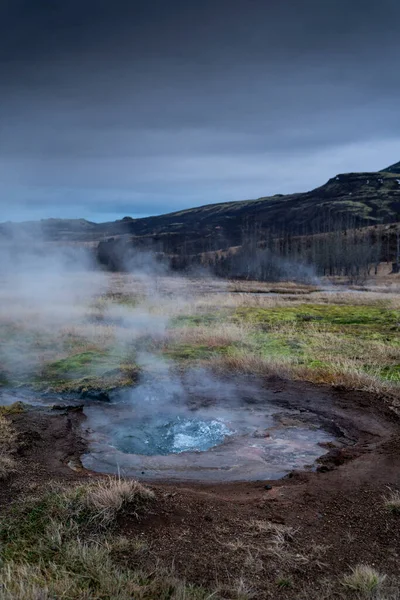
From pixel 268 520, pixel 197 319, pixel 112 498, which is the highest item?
pixel 197 319

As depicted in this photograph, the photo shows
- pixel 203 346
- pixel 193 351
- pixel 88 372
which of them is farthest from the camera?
pixel 203 346

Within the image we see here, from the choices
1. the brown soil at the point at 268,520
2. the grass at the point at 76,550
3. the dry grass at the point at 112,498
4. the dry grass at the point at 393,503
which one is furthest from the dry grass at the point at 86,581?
the dry grass at the point at 393,503

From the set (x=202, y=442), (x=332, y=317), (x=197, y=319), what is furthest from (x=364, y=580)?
(x=332, y=317)

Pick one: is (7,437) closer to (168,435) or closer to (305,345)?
(168,435)

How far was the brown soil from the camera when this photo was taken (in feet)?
14.0

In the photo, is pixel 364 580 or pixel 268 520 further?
pixel 268 520

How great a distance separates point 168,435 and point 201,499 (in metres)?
2.86

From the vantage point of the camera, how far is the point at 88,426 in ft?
29.1

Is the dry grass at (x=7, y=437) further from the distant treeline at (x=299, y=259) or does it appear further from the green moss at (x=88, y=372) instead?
the distant treeline at (x=299, y=259)

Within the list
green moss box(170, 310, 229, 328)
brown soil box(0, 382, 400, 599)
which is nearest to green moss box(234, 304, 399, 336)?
green moss box(170, 310, 229, 328)

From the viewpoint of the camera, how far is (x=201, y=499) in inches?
223

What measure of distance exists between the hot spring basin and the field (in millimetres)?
366

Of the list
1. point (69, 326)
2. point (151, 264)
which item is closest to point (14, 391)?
point (69, 326)

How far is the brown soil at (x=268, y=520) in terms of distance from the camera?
4.28 m
